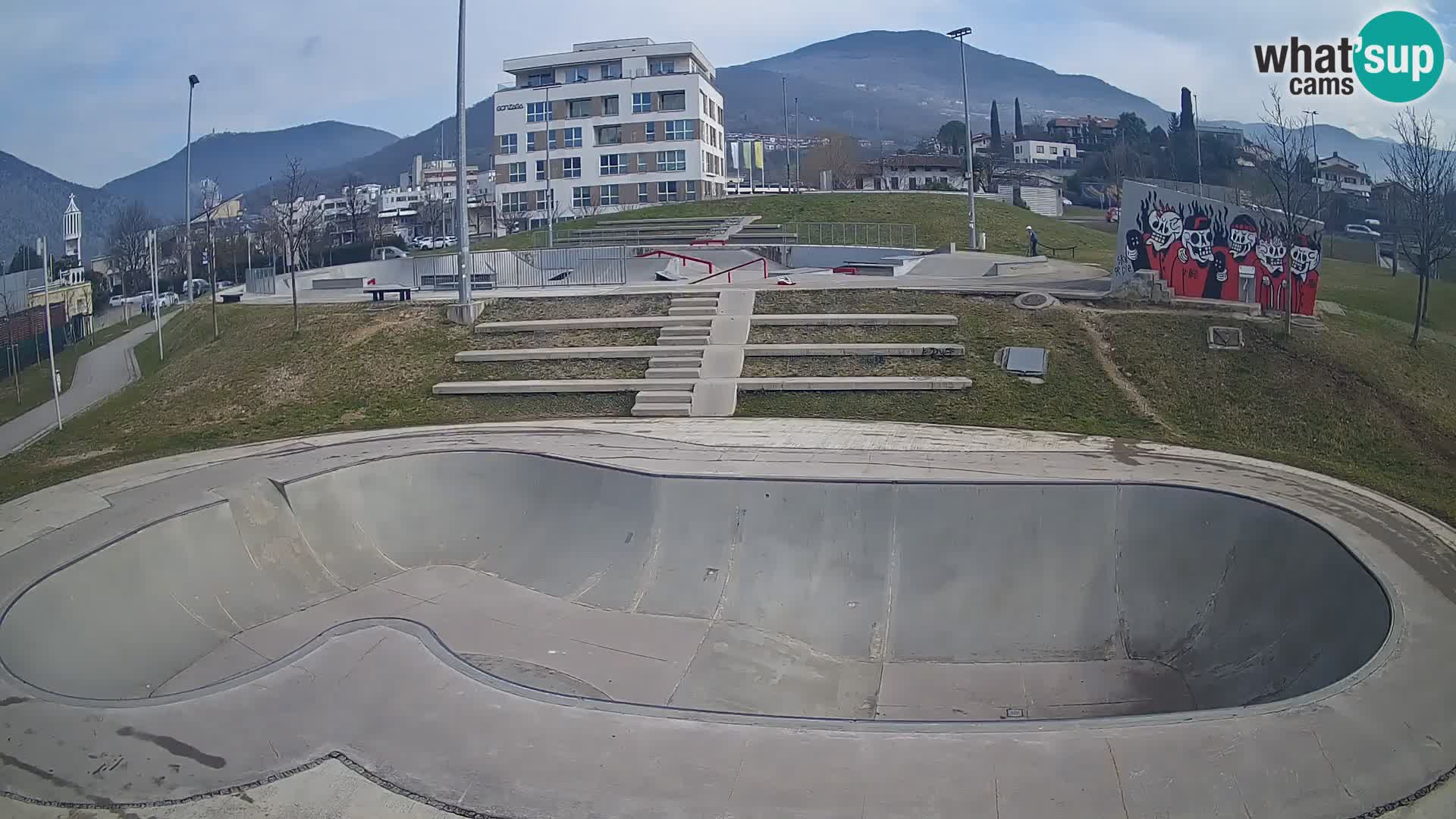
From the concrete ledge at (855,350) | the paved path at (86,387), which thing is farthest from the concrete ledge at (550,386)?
the paved path at (86,387)

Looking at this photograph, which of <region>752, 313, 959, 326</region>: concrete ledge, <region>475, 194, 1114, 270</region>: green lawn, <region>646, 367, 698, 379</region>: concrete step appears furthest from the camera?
<region>475, 194, 1114, 270</region>: green lawn

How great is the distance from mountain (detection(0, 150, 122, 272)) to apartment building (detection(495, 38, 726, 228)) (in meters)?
51.5

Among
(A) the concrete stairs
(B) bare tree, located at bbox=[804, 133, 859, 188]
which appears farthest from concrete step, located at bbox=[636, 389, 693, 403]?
(B) bare tree, located at bbox=[804, 133, 859, 188]

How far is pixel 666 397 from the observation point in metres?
23.4

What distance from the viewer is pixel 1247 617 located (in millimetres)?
12875

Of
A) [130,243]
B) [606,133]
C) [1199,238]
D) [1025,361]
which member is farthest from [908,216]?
[130,243]

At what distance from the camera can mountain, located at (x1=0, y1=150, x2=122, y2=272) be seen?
48.5 feet

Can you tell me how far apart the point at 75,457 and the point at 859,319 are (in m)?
19.1

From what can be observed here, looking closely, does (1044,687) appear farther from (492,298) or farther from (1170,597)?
(492,298)

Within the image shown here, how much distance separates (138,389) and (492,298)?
33.7ft

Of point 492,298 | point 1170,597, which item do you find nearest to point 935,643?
point 1170,597

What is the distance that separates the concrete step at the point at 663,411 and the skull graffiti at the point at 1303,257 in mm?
15394

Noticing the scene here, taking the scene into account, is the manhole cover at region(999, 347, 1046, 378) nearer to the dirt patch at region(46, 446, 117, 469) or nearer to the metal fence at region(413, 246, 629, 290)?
the dirt patch at region(46, 446, 117, 469)

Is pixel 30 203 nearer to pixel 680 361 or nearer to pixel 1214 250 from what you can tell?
pixel 680 361
